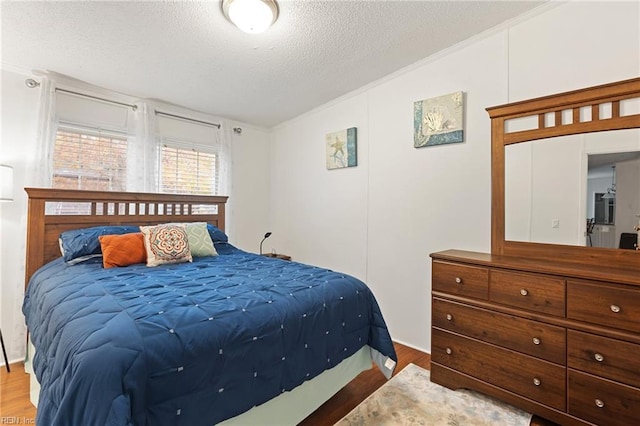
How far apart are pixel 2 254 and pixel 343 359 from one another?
288 cm

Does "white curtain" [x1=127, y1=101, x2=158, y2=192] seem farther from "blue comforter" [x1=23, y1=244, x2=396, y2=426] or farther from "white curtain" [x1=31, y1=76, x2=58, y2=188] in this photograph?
"blue comforter" [x1=23, y1=244, x2=396, y2=426]

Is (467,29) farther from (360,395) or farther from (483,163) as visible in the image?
(360,395)

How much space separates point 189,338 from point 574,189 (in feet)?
7.46

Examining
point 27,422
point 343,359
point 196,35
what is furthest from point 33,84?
point 343,359

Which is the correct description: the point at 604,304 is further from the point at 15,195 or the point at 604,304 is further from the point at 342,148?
the point at 15,195

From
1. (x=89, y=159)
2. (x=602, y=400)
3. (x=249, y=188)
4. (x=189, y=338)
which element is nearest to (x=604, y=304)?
(x=602, y=400)

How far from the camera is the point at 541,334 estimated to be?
5.13 ft

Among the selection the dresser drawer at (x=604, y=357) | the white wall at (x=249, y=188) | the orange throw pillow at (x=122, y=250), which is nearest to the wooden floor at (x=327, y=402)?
the dresser drawer at (x=604, y=357)

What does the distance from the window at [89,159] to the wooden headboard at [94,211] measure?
0.87 feet

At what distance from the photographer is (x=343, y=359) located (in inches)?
68.7

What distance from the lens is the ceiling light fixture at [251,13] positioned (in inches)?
67.7

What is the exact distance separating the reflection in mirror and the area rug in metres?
1.07

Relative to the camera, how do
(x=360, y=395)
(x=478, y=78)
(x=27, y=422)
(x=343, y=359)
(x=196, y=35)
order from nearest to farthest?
1. (x=27, y=422)
2. (x=343, y=359)
3. (x=360, y=395)
4. (x=196, y=35)
5. (x=478, y=78)

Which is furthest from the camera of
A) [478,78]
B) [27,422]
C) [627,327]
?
[478,78]
